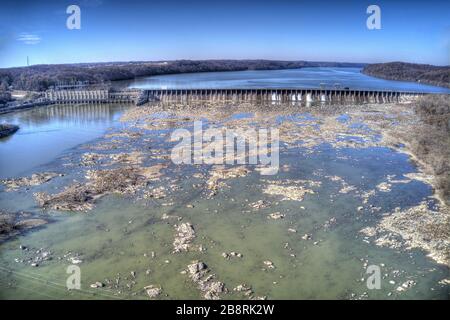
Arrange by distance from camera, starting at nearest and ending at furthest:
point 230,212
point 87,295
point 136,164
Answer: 1. point 87,295
2. point 230,212
3. point 136,164

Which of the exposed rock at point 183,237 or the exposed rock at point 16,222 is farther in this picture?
the exposed rock at point 16,222

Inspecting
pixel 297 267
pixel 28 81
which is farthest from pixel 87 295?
pixel 28 81

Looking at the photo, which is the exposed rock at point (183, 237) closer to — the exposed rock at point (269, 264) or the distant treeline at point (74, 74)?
the exposed rock at point (269, 264)

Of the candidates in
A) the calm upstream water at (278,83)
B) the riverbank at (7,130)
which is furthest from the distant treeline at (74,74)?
the riverbank at (7,130)

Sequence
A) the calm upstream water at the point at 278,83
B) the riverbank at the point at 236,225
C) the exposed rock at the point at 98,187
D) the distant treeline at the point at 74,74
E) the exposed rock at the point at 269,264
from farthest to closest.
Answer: the calm upstream water at the point at 278,83 < the distant treeline at the point at 74,74 < the exposed rock at the point at 98,187 < the exposed rock at the point at 269,264 < the riverbank at the point at 236,225

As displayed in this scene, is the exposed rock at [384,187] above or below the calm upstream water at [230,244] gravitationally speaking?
above

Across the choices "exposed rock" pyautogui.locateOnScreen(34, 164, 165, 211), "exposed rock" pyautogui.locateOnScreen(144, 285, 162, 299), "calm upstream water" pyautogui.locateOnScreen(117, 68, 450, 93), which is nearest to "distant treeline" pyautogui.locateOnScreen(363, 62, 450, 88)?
"calm upstream water" pyautogui.locateOnScreen(117, 68, 450, 93)
